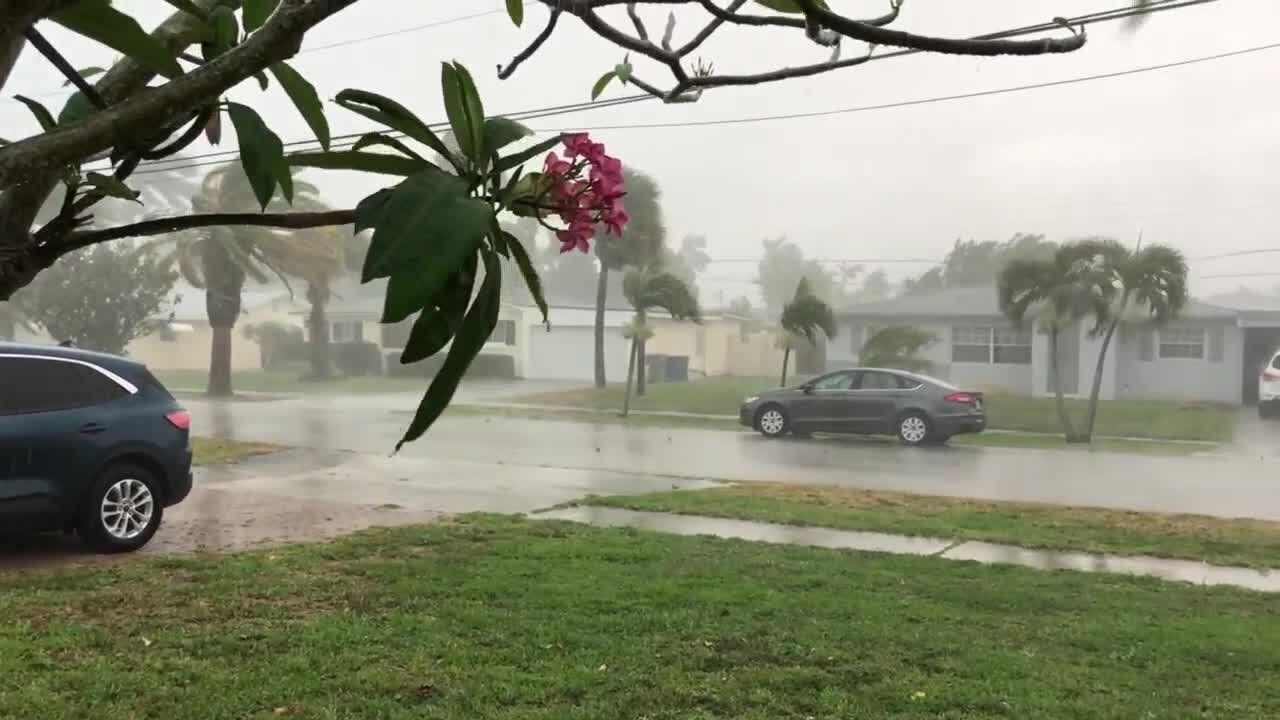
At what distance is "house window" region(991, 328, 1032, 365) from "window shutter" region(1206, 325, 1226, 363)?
13.1 ft

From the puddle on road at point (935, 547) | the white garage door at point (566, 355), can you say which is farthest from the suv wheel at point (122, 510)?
the white garage door at point (566, 355)

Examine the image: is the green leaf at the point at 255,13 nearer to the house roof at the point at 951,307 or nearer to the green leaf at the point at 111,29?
the green leaf at the point at 111,29

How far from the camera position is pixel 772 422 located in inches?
815

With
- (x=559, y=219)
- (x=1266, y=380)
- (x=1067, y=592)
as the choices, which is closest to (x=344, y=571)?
(x=1067, y=592)

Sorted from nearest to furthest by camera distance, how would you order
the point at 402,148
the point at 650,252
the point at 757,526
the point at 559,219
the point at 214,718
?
the point at 402,148 < the point at 559,219 < the point at 214,718 < the point at 757,526 < the point at 650,252

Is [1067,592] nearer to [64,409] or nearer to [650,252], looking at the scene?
[64,409]

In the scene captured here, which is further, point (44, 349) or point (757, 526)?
point (757, 526)

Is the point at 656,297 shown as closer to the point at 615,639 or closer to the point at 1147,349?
the point at 1147,349

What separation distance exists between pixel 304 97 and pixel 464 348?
1.81 feet

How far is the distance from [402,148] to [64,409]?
767 centimetres

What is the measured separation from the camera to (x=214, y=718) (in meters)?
4.32

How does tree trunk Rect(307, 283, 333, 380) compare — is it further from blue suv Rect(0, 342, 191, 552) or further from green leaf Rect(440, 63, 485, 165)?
green leaf Rect(440, 63, 485, 165)

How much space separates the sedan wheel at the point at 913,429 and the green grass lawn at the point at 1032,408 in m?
4.45

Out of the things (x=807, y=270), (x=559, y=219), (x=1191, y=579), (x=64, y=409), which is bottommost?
(x=1191, y=579)
